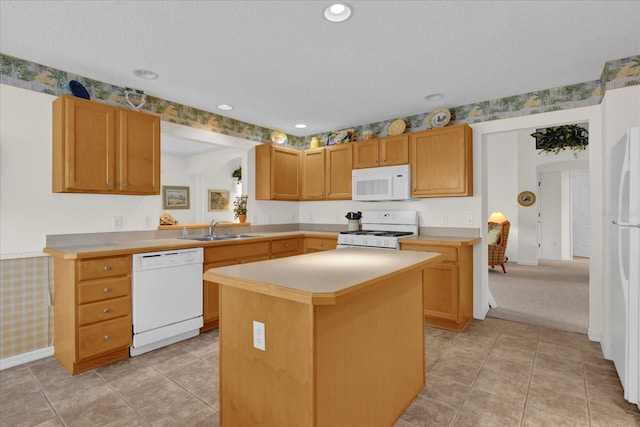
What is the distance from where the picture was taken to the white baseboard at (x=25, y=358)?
256cm

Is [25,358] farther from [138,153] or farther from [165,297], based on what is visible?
[138,153]

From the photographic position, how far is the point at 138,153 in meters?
3.07

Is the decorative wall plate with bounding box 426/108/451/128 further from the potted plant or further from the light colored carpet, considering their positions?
the potted plant

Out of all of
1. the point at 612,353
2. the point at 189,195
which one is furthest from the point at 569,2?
the point at 189,195

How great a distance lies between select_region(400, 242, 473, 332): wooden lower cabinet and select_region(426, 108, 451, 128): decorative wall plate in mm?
1449

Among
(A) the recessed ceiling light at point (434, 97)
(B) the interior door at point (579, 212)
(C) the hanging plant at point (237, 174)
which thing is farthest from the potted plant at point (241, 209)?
(B) the interior door at point (579, 212)

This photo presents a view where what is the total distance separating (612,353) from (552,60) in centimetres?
237

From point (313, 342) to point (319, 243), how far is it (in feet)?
10.2

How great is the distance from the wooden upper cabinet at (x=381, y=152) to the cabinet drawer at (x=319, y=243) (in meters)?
1.05

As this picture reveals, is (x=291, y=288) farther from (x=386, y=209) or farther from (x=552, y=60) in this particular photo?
(x=386, y=209)

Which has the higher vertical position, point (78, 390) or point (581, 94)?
point (581, 94)

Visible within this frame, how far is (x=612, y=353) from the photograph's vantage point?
257 centimetres

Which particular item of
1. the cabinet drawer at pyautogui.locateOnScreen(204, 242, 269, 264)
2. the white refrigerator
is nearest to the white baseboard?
the cabinet drawer at pyautogui.locateOnScreen(204, 242, 269, 264)

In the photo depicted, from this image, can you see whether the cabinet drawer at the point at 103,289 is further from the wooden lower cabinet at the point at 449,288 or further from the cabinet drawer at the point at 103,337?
the wooden lower cabinet at the point at 449,288
